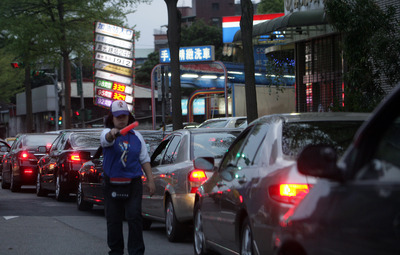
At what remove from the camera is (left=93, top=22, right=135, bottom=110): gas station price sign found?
4425cm

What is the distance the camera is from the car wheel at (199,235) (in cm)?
869

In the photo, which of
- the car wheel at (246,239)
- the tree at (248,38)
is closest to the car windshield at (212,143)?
the car wheel at (246,239)

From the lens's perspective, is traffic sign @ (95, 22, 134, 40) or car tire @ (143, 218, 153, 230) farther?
traffic sign @ (95, 22, 134, 40)

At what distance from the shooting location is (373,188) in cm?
346

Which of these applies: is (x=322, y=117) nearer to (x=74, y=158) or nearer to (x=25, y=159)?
(x=74, y=158)

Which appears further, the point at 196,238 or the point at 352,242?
the point at 196,238

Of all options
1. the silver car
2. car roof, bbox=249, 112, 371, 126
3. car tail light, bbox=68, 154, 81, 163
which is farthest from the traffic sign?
car roof, bbox=249, 112, 371, 126

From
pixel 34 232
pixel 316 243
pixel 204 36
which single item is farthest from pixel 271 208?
pixel 204 36

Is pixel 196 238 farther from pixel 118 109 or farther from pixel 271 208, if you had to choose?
pixel 271 208

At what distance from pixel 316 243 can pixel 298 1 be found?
21.7 metres

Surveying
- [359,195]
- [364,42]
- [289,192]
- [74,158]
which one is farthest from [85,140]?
[359,195]

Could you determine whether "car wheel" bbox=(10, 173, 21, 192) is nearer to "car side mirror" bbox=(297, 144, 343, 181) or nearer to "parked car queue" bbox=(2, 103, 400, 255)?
"parked car queue" bbox=(2, 103, 400, 255)

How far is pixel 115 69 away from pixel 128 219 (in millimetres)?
38705

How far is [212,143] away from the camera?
11.2 metres
